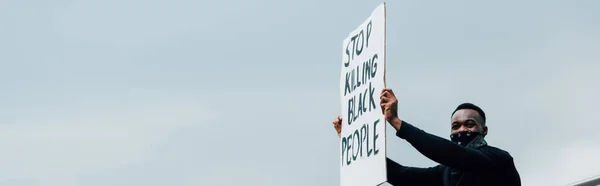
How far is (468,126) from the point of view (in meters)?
9.35

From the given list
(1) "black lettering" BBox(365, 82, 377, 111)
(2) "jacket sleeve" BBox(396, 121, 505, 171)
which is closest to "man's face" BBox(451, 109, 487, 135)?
(2) "jacket sleeve" BBox(396, 121, 505, 171)

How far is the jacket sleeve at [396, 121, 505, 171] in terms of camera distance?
8750 millimetres

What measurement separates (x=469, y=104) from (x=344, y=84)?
124 cm

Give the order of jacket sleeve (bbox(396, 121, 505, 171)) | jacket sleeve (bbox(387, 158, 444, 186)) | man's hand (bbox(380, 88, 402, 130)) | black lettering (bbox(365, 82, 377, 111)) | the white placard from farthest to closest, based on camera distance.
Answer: jacket sleeve (bbox(387, 158, 444, 186)), black lettering (bbox(365, 82, 377, 111)), the white placard, man's hand (bbox(380, 88, 402, 130)), jacket sleeve (bbox(396, 121, 505, 171))

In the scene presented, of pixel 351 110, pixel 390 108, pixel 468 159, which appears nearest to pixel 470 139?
pixel 468 159

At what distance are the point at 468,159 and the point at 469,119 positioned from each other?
0.60 m

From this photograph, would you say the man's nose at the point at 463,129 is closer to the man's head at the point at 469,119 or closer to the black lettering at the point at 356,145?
the man's head at the point at 469,119

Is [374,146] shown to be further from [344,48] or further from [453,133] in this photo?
[344,48]

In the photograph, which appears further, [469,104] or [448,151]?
[469,104]

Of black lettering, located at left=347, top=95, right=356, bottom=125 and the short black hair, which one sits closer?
the short black hair

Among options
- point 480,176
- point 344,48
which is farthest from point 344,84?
point 480,176

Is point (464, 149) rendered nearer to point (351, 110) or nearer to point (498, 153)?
point (498, 153)

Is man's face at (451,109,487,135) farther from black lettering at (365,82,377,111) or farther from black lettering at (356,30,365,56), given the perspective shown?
black lettering at (356,30,365,56)

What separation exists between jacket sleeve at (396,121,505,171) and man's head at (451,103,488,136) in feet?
1.42
